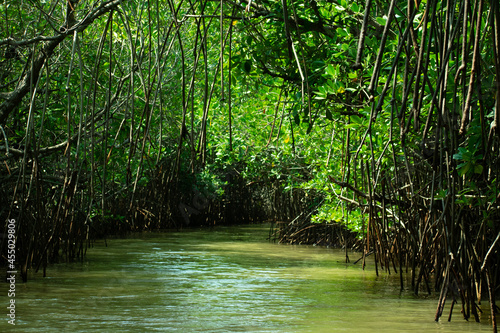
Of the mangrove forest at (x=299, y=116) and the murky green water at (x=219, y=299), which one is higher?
the mangrove forest at (x=299, y=116)

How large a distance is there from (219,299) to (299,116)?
5.64ft

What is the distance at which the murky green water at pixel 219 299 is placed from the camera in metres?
4.16

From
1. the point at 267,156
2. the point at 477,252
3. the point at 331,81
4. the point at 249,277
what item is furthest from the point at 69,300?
the point at 267,156

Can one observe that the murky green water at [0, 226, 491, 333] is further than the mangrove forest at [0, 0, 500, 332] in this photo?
Yes

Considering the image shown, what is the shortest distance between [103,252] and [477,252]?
6.31 meters

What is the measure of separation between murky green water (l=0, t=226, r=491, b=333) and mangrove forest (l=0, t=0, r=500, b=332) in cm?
28

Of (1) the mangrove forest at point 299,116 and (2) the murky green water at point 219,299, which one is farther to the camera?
(2) the murky green water at point 219,299

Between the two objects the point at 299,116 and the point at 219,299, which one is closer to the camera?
the point at 299,116

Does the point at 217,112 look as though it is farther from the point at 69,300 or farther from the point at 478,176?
the point at 478,176

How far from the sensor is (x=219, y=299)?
17.3 feet

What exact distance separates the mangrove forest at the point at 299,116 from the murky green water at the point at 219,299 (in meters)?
0.28

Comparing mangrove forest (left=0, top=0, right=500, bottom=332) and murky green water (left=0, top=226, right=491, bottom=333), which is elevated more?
mangrove forest (left=0, top=0, right=500, bottom=332)

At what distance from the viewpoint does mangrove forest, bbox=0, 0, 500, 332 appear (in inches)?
57.7

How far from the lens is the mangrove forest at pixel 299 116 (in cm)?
146
